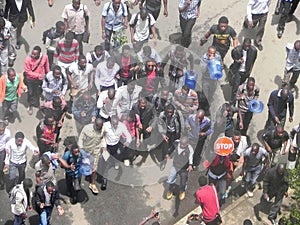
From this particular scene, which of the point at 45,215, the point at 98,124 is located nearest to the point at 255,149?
the point at 98,124

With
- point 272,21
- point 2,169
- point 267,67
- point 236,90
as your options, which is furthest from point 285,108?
point 2,169

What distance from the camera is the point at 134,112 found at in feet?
45.0

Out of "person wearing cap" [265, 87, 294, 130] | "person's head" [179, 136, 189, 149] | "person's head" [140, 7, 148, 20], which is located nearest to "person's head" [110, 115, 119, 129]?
"person's head" [179, 136, 189, 149]

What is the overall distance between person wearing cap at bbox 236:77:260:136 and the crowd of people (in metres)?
0.02

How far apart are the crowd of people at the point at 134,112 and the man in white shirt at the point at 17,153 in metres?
0.02

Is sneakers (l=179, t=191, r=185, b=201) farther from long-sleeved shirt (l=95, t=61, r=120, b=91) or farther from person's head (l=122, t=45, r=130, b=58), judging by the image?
person's head (l=122, t=45, r=130, b=58)

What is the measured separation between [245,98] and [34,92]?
4.35 m

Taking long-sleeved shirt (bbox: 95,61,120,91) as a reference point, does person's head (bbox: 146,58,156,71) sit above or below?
above

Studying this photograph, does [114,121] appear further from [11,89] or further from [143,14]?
[143,14]

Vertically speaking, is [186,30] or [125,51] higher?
[186,30]

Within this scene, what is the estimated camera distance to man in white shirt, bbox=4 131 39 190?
41.9 ft

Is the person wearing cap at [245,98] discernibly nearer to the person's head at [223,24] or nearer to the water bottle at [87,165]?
the person's head at [223,24]

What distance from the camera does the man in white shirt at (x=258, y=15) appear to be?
16250 mm

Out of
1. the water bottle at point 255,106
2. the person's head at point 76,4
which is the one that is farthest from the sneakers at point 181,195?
the person's head at point 76,4
